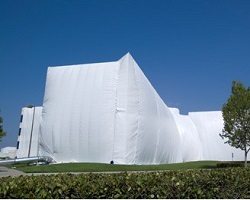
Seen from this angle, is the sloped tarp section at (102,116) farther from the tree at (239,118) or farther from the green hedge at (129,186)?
the green hedge at (129,186)

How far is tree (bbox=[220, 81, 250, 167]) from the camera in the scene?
89.3 feet

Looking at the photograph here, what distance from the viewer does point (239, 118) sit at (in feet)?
90.2

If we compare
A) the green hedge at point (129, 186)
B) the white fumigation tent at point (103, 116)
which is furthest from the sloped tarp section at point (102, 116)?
the green hedge at point (129, 186)

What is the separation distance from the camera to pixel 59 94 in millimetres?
35000

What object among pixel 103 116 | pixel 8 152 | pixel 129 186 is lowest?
pixel 129 186

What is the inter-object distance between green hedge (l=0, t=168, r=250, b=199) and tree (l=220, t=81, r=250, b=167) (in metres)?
20.4

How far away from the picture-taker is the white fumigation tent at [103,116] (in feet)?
105

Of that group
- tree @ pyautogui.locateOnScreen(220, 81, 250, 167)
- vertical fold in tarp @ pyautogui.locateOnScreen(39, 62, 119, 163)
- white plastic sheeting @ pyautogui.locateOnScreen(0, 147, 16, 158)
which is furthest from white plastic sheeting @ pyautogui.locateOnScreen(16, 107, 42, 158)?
tree @ pyautogui.locateOnScreen(220, 81, 250, 167)

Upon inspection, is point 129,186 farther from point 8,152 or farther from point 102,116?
point 8,152

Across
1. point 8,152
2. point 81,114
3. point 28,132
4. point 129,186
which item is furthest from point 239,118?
point 8,152

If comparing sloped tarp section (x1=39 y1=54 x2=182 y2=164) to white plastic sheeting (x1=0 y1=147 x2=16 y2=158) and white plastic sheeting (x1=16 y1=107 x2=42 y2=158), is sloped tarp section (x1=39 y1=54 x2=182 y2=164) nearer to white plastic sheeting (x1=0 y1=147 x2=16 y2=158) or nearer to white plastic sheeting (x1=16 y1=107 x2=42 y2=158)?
white plastic sheeting (x1=16 y1=107 x2=42 y2=158)

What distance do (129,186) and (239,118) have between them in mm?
23126

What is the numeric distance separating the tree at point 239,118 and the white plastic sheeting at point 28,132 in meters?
36.4

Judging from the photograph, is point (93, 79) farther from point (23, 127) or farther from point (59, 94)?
point (23, 127)
